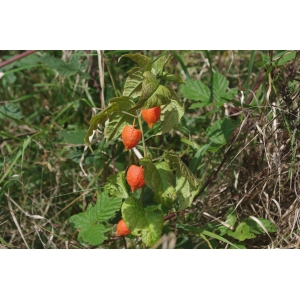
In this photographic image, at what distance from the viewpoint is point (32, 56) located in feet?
6.58

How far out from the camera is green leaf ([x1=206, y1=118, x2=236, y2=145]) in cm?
153

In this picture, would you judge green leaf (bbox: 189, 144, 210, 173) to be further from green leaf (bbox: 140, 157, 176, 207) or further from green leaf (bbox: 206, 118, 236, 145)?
green leaf (bbox: 140, 157, 176, 207)

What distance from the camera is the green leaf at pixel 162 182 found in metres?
1.20

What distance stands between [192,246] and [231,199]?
0.22 m

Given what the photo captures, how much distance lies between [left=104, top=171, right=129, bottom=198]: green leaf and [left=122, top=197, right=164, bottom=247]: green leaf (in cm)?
7

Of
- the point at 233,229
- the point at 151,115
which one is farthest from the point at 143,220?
the point at 233,229

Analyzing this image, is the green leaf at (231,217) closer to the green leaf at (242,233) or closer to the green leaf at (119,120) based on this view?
the green leaf at (242,233)

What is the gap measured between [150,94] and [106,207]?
0.38 meters

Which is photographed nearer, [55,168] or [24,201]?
[24,201]

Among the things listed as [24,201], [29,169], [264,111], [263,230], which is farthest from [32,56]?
[263,230]

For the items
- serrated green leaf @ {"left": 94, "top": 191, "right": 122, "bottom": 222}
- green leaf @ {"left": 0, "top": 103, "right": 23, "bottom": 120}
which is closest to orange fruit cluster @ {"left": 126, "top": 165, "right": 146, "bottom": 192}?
serrated green leaf @ {"left": 94, "top": 191, "right": 122, "bottom": 222}

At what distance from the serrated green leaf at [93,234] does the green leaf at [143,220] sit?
8 cm

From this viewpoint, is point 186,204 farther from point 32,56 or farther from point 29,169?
point 32,56

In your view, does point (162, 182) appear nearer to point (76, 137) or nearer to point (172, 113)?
point (172, 113)
